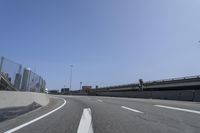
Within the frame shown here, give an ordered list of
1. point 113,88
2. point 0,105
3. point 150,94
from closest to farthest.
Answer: point 0,105 → point 150,94 → point 113,88

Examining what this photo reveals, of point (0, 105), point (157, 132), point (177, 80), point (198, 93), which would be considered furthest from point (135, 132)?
point (177, 80)

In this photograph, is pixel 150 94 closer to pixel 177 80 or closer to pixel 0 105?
pixel 177 80

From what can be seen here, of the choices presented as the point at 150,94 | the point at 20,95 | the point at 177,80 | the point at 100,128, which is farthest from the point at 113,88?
the point at 100,128

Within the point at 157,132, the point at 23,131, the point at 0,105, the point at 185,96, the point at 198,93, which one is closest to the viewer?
the point at 157,132

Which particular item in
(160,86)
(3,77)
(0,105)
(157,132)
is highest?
(160,86)

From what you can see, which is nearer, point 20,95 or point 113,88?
point 20,95

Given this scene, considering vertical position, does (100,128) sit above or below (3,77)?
below

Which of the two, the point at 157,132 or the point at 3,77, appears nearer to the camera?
the point at 157,132

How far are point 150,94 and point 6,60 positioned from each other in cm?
3529

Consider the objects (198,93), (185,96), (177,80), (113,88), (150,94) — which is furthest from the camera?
(113,88)

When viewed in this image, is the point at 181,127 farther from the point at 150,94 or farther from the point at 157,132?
the point at 150,94

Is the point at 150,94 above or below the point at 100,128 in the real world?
above

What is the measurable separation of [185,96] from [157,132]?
30.7 metres

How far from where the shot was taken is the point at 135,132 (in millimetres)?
7617
